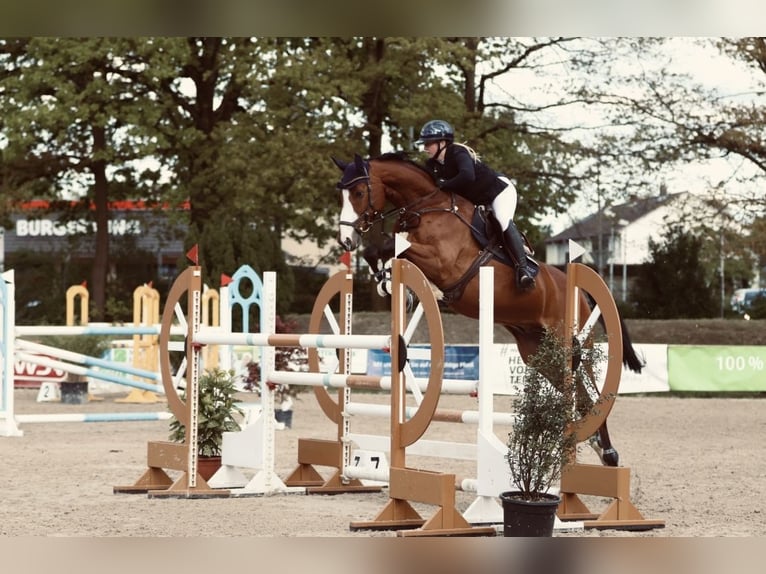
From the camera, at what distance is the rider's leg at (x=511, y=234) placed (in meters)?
6.91

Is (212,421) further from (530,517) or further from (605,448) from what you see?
(530,517)

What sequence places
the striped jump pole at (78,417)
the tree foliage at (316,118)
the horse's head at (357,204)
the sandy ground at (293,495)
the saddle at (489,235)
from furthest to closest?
the tree foliage at (316,118) < the striped jump pole at (78,417) < the saddle at (489,235) < the horse's head at (357,204) < the sandy ground at (293,495)

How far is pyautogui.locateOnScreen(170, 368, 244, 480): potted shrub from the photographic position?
7.28m

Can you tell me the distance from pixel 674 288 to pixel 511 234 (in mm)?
15143

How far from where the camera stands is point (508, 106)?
22.5 meters

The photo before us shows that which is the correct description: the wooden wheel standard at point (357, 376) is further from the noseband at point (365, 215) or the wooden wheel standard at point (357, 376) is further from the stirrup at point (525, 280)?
the stirrup at point (525, 280)

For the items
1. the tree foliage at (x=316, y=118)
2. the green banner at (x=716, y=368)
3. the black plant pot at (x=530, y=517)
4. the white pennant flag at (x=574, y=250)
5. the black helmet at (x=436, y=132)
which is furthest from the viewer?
the tree foliage at (x=316, y=118)

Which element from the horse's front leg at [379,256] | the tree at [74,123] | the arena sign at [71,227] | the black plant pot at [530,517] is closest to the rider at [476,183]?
the horse's front leg at [379,256]

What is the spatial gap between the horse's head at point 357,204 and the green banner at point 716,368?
10.1m

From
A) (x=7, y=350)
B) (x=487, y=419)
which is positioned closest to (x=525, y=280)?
(x=487, y=419)

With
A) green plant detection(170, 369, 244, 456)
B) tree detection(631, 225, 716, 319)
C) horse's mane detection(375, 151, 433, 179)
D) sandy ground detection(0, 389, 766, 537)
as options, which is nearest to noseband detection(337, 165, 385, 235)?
horse's mane detection(375, 151, 433, 179)

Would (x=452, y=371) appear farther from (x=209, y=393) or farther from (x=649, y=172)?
(x=209, y=393)

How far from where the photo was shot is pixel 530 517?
5137mm

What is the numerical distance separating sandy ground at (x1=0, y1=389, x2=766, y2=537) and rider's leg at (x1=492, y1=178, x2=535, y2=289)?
1.37 metres
